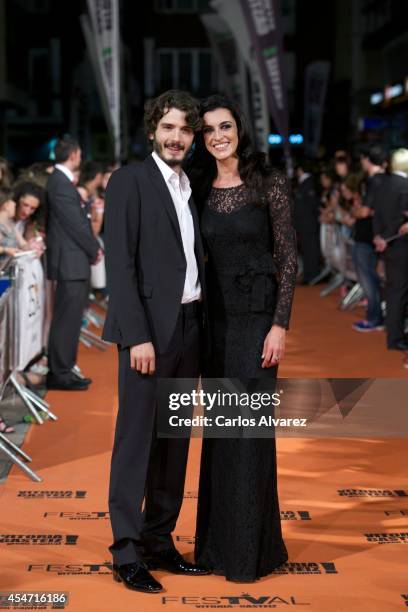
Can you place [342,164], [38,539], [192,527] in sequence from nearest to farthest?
[38,539], [192,527], [342,164]

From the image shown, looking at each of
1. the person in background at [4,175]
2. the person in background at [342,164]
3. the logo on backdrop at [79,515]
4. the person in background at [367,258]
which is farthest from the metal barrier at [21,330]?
the person in background at [342,164]

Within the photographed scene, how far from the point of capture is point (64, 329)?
377 inches

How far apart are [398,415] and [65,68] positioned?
40025mm

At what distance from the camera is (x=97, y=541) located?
5332 millimetres

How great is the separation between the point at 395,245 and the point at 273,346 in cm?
716

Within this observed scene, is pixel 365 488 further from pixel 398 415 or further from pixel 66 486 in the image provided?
pixel 398 415

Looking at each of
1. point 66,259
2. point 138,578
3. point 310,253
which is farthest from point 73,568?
point 310,253

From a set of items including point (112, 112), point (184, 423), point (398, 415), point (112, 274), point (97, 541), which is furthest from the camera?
point (112, 112)

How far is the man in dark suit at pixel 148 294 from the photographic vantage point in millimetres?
4434

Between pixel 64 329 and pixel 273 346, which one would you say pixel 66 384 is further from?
pixel 273 346

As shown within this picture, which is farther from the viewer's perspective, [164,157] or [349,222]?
[349,222]

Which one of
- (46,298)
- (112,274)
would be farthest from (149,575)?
(46,298)

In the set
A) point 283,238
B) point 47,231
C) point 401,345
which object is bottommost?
point 401,345

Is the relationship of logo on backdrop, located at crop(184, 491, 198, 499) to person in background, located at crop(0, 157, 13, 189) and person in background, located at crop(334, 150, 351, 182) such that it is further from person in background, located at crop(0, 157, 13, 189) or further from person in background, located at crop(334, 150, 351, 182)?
person in background, located at crop(334, 150, 351, 182)
